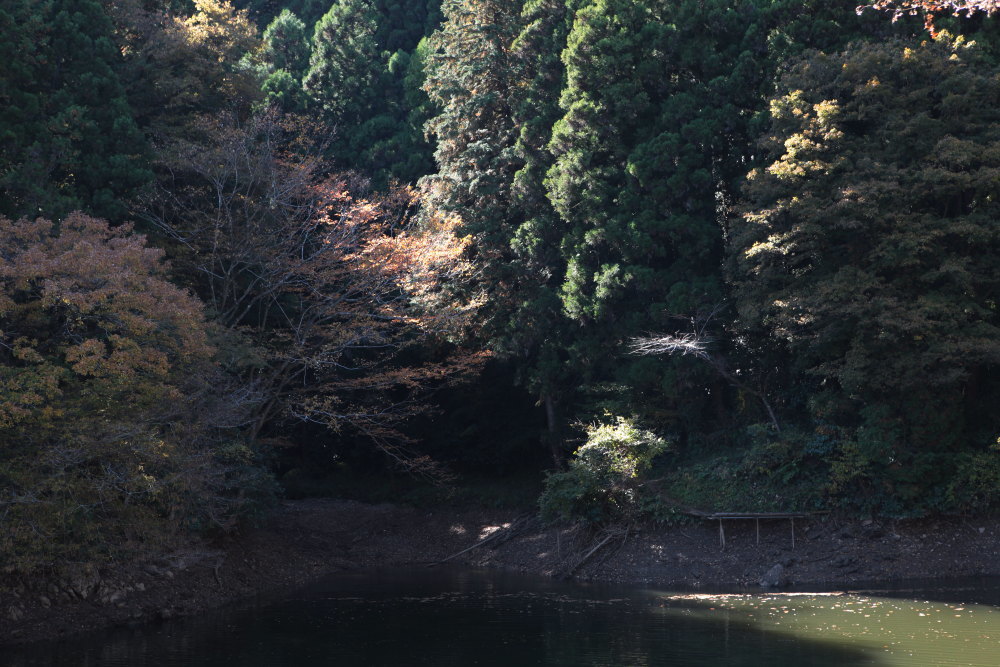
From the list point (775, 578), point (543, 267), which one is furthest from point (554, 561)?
point (543, 267)

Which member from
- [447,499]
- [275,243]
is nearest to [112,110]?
[275,243]

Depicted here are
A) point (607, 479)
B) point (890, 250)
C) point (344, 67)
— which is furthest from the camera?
point (344, 67)

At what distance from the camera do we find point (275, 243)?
74.1 feet

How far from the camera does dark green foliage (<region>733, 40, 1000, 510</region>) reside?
61.5 feet

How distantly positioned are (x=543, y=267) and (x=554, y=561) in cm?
760

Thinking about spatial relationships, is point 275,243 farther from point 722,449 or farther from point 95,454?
point 722,449

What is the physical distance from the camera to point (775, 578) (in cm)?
1942

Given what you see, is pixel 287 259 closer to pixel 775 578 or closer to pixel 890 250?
pixel 775 578

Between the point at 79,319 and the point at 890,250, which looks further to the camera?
the point at 890,250

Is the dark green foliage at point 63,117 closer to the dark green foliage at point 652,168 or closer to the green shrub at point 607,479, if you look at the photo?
the dark green foliage at point 652,168

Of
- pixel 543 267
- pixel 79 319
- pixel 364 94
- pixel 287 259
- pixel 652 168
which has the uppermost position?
pixel 364 94

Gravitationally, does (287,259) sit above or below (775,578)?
above

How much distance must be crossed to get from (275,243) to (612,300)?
8.06 metres

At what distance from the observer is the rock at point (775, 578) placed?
19297 mm
